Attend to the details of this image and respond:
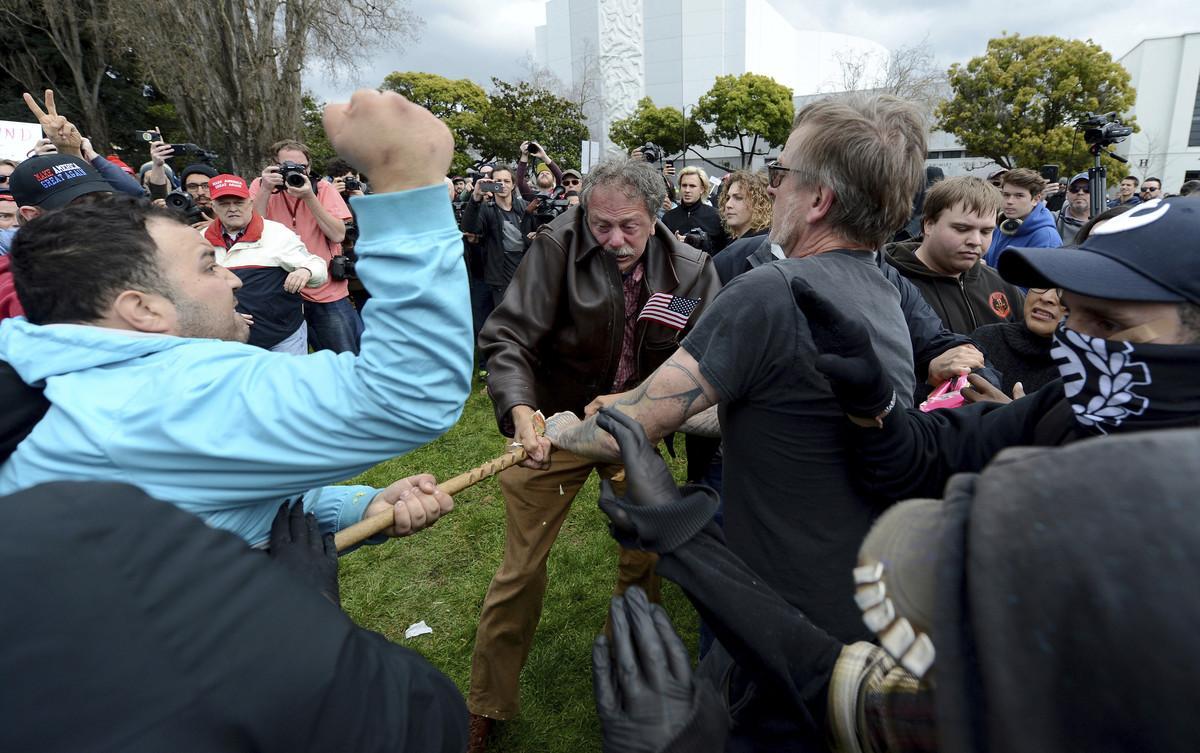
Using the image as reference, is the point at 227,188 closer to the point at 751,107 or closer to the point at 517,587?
the point at 517,587

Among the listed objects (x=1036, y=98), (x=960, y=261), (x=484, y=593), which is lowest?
(x=484, y=593)

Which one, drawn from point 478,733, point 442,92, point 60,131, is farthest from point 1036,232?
point 442,92

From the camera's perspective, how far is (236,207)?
4.27 m

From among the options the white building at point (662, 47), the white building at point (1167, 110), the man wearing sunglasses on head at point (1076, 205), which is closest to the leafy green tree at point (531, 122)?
the white building at point (662, 47)

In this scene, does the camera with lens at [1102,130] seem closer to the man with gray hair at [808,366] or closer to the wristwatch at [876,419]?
the man with gray hair at [808,366]

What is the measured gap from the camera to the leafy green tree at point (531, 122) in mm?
39344

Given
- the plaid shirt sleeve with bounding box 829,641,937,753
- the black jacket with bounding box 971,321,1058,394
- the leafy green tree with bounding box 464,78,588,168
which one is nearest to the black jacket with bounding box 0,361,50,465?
the plaid shirt sleeve with bounding box 829,641,937,753

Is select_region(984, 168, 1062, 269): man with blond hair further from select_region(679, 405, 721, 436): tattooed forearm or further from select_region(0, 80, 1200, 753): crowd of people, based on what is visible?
select_region(679, 405, 721, 436): tattooed forearm

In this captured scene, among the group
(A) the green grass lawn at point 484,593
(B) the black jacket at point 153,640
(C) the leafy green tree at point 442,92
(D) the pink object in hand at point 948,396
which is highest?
(C) the leafy green tree at point 442,92

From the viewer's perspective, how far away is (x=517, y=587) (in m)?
2.55

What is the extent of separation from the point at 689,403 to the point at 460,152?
40.5 m

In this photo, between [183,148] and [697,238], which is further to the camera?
[697,238]

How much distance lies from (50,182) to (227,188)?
53.4 inches

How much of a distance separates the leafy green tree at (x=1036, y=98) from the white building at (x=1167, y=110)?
40.4 feet
